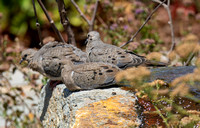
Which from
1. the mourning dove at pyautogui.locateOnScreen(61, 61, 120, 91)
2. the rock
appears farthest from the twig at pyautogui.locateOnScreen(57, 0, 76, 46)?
the mourning dove at pyautogui.locateOnScreen(61, 61, 120, 91)

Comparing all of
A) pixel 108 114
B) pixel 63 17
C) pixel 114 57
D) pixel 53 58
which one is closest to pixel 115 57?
pixel 114 57

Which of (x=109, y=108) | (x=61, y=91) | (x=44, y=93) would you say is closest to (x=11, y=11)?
(x=44, y=93)

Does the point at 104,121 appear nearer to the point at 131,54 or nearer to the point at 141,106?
the point at 141,106

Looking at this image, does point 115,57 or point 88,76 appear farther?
point 115,57

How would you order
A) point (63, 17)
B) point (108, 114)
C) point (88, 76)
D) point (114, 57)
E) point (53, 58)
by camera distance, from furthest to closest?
point (63, 17), point (114, 57), point (53, 58), point (88, 76), point (108, 114)

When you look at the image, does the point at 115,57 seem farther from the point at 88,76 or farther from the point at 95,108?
the point at 95,108
